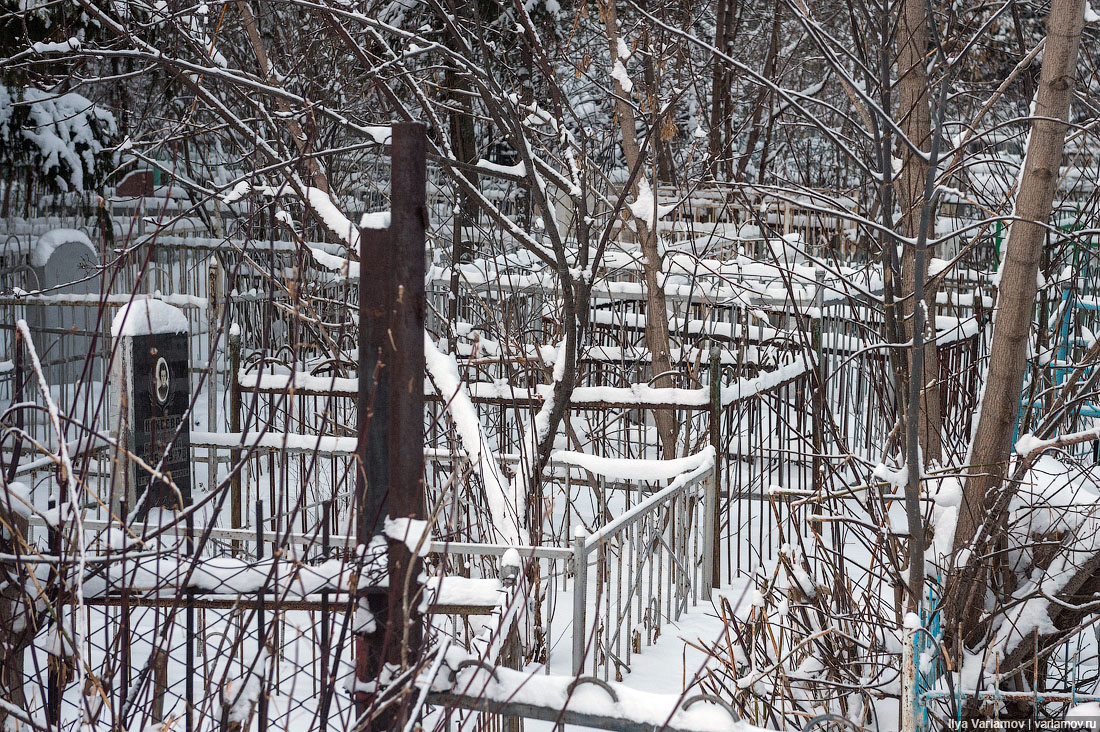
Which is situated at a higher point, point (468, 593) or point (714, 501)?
point (468, 593)

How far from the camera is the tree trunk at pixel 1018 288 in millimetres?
3650

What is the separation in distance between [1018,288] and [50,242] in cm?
1130

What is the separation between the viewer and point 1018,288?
3.74 metres

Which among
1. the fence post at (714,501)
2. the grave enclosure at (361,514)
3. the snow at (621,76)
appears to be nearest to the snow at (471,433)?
the grave enclosure at (361,514)

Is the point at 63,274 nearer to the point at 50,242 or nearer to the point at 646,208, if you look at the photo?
the point at 50,242

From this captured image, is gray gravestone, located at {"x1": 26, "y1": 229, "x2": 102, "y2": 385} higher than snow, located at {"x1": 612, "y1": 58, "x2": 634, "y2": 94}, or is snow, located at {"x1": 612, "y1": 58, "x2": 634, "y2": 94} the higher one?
snow, located at {"x1": 612, "y1": 58, "x2": 634, "y2": 94}

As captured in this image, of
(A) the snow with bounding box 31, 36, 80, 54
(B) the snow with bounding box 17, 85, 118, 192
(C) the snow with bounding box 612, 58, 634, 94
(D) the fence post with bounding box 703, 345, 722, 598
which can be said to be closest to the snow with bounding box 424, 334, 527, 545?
(D) the fence post with bounding box 703, 345, 722, 598

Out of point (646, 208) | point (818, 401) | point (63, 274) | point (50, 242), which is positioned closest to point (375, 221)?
point (818, 401)

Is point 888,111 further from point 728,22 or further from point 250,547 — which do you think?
point 728,22

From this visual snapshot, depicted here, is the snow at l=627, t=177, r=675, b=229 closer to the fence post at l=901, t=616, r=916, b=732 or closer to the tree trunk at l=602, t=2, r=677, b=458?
the tree trunk at l=602, t=2, r=677, b=458

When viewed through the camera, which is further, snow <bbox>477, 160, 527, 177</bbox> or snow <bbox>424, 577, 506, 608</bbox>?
snow <bbox>477, 160, 527, 177</bbox>

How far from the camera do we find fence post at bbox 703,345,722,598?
615cm

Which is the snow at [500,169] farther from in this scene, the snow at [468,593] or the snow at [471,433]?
the snow at [468,593]

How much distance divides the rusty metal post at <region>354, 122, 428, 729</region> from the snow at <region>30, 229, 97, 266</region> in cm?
1109
